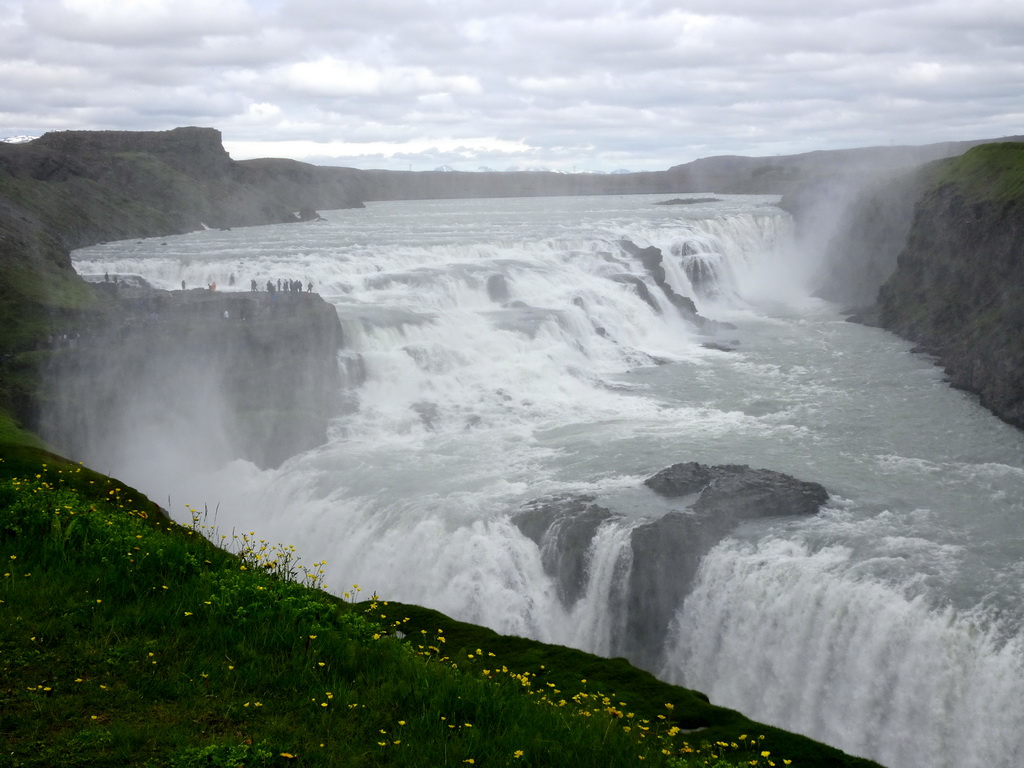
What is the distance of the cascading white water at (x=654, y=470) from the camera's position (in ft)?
47.2

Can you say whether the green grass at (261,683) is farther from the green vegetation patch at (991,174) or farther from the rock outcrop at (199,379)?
the green vegetation patch at (991,174)

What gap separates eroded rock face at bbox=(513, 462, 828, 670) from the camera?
16.6 metres

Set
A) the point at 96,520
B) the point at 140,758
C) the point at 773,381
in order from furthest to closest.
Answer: the point at 773,381, the point at 96,520, the point at 140,758

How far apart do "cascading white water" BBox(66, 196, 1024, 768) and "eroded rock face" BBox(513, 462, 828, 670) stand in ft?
0.74

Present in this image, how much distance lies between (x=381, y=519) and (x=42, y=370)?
1141 centimetres

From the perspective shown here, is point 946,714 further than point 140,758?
Yes

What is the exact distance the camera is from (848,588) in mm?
15078

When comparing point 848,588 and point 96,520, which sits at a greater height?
point 96,520

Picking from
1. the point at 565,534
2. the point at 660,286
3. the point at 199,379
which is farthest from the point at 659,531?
the point at 660,286

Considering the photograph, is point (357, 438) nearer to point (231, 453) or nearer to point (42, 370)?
point (231, 453)

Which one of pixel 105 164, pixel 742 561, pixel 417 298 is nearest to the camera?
pixel 742 561

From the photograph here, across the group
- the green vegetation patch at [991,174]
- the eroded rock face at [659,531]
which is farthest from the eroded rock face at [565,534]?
the green vegetation patch at [991,174]

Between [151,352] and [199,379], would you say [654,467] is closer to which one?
[199,379]

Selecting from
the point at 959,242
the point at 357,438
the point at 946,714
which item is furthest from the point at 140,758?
the point at 959,242
